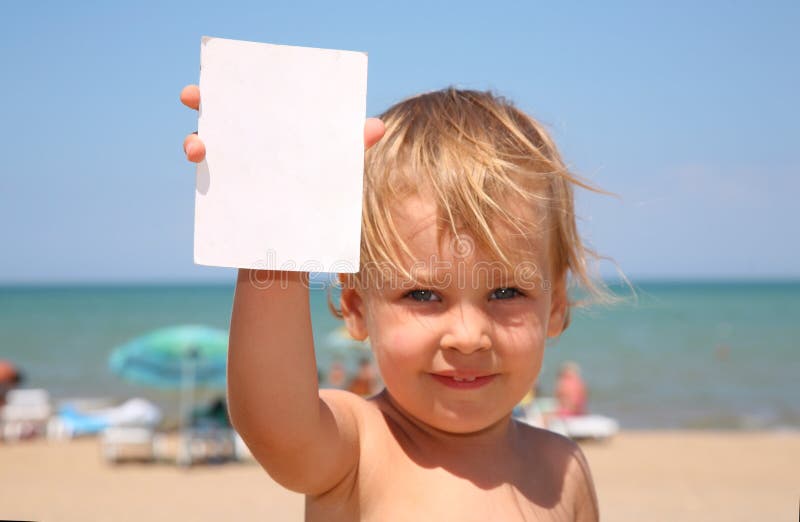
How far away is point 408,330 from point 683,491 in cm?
747

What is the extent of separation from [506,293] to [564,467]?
1.84ft

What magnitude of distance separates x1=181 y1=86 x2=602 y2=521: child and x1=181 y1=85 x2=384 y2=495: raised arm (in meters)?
0.06

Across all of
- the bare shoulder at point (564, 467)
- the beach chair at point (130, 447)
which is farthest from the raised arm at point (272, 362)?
the beach chair at point (130, 447)

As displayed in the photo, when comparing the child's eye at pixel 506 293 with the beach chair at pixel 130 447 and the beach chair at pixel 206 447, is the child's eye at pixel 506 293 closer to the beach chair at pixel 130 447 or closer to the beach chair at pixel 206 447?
the beach chair at pixel 206 447

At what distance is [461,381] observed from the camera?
1.75m

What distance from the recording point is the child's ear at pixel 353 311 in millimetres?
1910

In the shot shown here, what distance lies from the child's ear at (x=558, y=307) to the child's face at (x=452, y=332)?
20cm

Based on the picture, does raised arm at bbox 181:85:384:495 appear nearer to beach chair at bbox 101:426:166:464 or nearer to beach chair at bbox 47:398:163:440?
beach chair at bbox 101:426:166:464

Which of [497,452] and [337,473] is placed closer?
[337,473]

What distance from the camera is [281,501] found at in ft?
25.3

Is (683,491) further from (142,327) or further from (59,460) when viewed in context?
(142,327)

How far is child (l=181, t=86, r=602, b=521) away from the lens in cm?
170

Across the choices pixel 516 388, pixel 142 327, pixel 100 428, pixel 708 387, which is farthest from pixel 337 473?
pixel 142 327

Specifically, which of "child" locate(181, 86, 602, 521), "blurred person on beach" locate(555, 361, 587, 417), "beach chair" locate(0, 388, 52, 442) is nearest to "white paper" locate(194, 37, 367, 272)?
"child" locate(181, 86, 602, 521)
